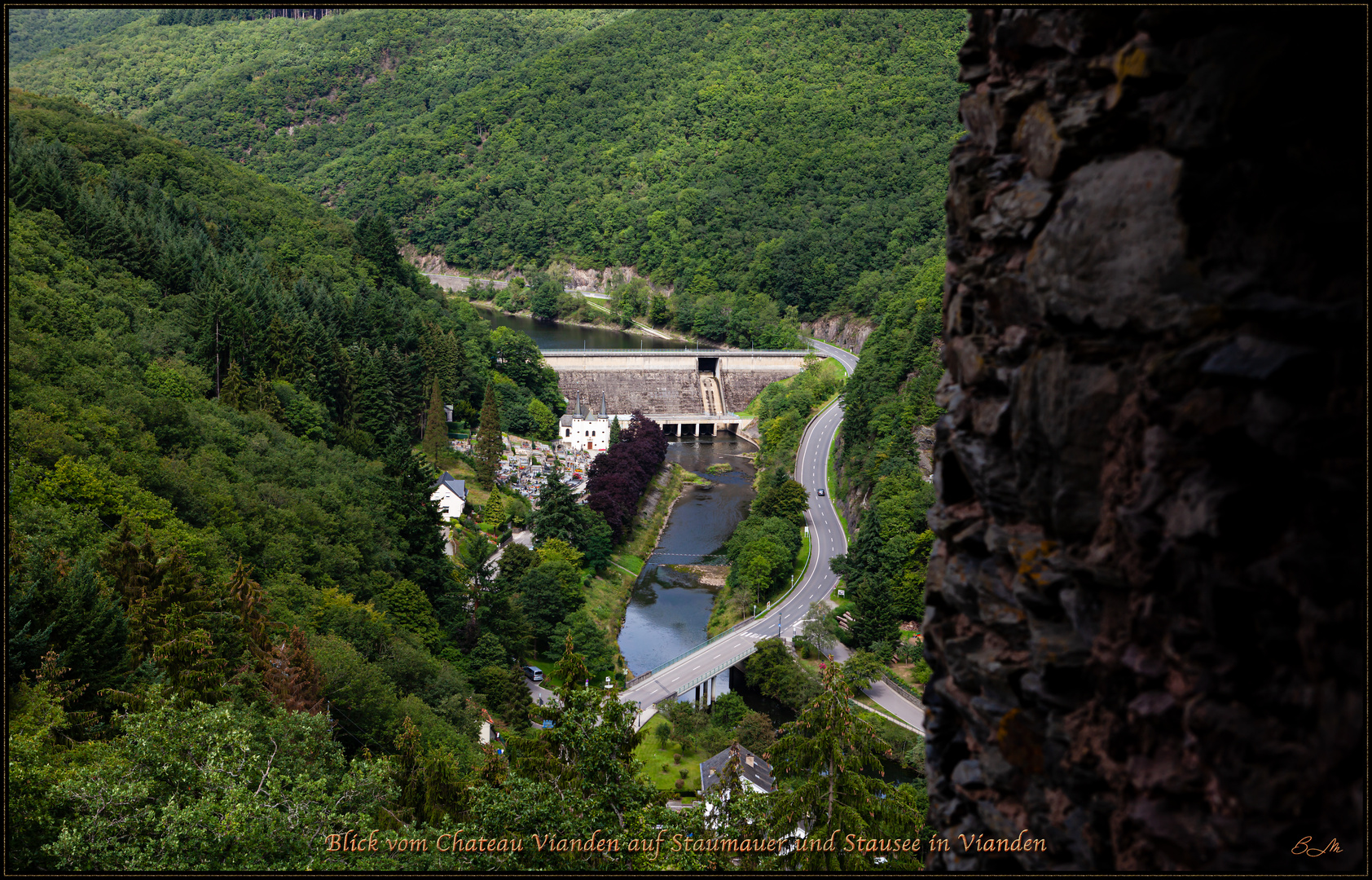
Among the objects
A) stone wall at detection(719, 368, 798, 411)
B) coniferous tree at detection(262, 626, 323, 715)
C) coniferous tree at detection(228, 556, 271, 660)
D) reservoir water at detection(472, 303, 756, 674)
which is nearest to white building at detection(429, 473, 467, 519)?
reservoir water at detection(472, 303, 756, 674)

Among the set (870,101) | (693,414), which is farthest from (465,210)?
(693,414)

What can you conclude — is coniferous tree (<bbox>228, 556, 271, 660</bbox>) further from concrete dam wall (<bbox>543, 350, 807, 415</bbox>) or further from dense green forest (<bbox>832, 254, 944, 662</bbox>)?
concrete dam wall (<bbox>543, 350, 807, 415</bbox>)

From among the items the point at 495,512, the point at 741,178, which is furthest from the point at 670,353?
the point at 741,178

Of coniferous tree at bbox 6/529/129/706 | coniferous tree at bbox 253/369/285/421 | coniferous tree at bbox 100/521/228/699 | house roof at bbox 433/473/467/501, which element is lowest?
house roof at bbox 433/473/467/501

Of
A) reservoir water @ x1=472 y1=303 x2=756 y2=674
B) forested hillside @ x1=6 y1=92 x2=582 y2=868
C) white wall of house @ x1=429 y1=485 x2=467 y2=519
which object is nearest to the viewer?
forested hillside @ x1=6 y1=92 x2=582 y2=868

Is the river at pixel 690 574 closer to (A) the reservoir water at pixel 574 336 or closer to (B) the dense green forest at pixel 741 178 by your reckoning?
(A) the reservoir water at pixel 574 336

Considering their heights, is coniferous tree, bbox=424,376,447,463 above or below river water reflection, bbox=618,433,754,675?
above

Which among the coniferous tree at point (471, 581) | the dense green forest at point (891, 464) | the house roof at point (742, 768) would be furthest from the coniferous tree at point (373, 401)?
the house roof at point (742, 768)
